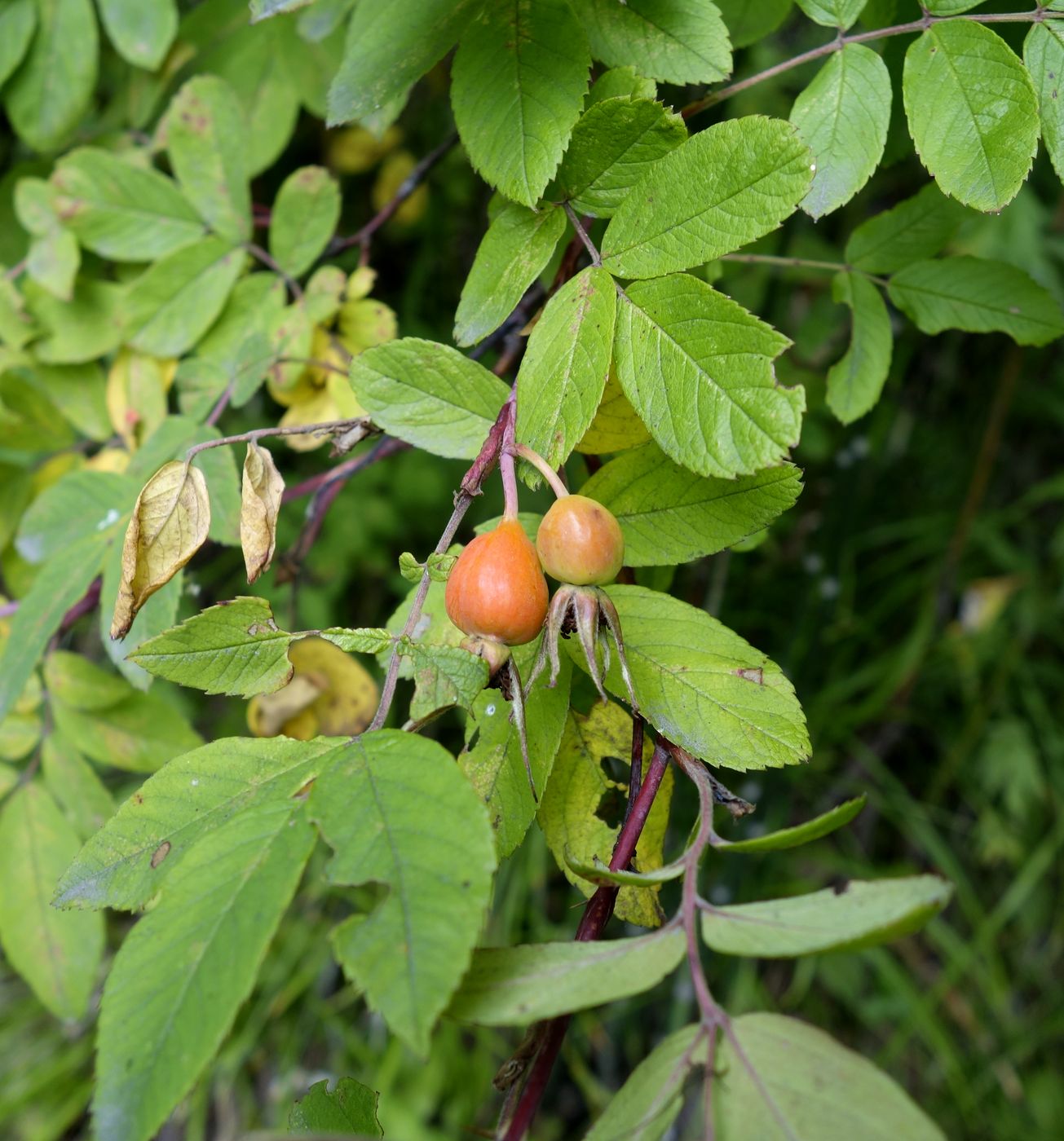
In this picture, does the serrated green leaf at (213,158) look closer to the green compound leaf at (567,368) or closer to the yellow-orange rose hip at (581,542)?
the green compound leaf at (567,368)

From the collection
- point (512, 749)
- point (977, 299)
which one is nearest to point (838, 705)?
point (977, 299)

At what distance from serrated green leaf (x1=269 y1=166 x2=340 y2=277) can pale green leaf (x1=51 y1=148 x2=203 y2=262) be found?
10 cm

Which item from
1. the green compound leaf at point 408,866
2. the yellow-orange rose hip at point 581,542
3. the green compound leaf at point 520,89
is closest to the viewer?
the green compound leaf at point 408,866

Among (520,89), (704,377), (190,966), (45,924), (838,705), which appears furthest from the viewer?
(838,705)

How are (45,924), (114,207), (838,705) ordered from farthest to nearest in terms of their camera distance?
(838,705) < (114,207) < (45,924)

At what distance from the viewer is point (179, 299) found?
40.4 inches

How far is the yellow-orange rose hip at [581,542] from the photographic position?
51 cm

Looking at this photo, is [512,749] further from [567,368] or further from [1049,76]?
[1049,76]

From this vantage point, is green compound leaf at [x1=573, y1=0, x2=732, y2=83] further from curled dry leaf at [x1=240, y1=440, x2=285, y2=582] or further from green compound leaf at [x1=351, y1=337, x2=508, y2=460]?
curled dry leaf at [x1=240, y1=440, x2=285, y2=582]

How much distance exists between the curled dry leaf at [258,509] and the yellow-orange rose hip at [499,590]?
0.50 ft

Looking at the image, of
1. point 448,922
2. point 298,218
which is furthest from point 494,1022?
point 298,218

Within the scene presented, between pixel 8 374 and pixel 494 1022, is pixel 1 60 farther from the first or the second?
pixel 494 1022

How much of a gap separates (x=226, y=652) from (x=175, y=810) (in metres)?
0.09

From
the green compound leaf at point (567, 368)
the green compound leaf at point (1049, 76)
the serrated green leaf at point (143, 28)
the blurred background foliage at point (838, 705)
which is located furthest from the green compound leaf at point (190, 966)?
the blurred background foliage at point (838, 705)
